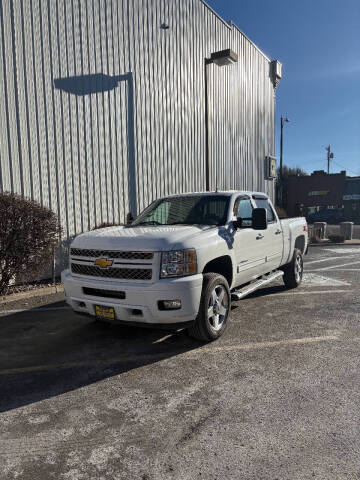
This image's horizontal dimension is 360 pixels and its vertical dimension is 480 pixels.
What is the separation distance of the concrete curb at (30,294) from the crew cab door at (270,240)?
4.40m

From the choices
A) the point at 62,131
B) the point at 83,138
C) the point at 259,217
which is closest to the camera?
the point at 259,217

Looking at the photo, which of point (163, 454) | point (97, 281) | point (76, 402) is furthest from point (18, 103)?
point (163, 454)

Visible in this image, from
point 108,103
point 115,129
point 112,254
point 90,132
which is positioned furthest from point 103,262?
point 108,103

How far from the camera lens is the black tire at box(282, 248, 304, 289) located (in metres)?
7.12

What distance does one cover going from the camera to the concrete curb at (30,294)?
6488 millimetres

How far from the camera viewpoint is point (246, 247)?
202 inches

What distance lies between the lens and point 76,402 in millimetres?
3068

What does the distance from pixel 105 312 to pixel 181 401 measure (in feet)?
4.64

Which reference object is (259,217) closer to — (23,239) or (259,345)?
(259,345)

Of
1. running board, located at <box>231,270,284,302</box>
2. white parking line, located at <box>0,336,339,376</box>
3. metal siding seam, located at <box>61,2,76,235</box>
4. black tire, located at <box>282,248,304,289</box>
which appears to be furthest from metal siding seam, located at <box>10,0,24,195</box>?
black tire, located at <box>282,248,304,289</box>

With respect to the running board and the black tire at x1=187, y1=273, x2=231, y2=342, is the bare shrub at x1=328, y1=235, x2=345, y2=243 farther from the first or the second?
the black tire at x1=187, y1=273, x2=231, y2=342

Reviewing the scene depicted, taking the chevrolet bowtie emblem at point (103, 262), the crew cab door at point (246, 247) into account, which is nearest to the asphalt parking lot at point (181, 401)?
the crew cab door at point (246, 247)

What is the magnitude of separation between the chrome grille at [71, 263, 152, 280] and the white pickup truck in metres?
0.01

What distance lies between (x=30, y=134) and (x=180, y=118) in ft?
18.5
